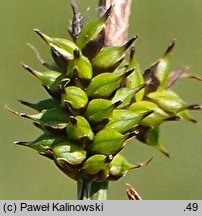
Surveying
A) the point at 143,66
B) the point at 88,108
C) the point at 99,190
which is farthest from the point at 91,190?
the point at 143,66

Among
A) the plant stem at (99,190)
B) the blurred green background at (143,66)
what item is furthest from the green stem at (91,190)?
the blurred green background at (143,66)

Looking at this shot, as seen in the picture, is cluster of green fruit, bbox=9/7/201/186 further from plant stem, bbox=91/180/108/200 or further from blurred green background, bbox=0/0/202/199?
blurred green background, bbox=0/0/202/199

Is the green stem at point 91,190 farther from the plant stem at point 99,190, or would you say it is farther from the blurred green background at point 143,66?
the blurred green background at point 143,66

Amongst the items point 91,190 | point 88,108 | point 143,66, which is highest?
point 143,66

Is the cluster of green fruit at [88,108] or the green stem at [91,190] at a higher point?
the cluster of green fruit at [88,108]

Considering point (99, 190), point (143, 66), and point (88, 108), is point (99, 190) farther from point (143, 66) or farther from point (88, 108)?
point (143, 66)

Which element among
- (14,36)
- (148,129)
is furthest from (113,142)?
(14,36)
